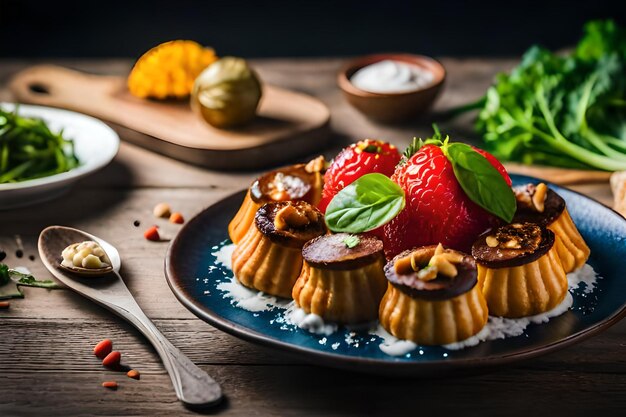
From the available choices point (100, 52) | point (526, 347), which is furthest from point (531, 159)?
point (100, 52)

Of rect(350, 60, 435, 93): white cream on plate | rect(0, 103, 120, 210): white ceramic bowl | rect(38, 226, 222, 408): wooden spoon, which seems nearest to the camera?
rect(38, 226, 222, 408): wooden spoon

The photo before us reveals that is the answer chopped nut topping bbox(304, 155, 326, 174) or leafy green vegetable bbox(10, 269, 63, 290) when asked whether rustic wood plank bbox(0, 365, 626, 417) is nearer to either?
leafy green vegetable bbox(10, 269, 63, 290)

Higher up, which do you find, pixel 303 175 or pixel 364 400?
pixel 303 175

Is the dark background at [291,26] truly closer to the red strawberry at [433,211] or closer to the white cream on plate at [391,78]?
the white cream on plate at [391,78]

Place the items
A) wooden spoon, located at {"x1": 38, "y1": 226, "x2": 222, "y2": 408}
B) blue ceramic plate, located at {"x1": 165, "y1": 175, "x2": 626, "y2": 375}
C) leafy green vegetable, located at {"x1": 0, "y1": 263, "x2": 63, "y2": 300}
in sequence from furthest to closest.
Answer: leafy green vegetable, located at {"x1": 0, "y1": 263, "x2": 63, "y2": 300}, wooden spoon, located at {"x1": 38, "y1": 226, "x2": 222, "y2": 408}, blue ceramic plate, located at {"x1": 165, "y1": 175, "x2": 626, "y2": 375}

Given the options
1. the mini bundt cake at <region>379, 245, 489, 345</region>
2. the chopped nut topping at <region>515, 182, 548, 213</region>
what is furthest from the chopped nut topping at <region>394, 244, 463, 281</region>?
the chopped nut topping at <region>515, 182, 548, 213</region>

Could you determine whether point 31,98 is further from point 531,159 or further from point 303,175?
point 531,159

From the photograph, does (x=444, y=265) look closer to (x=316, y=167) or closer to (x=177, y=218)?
(x=316, y=167)
